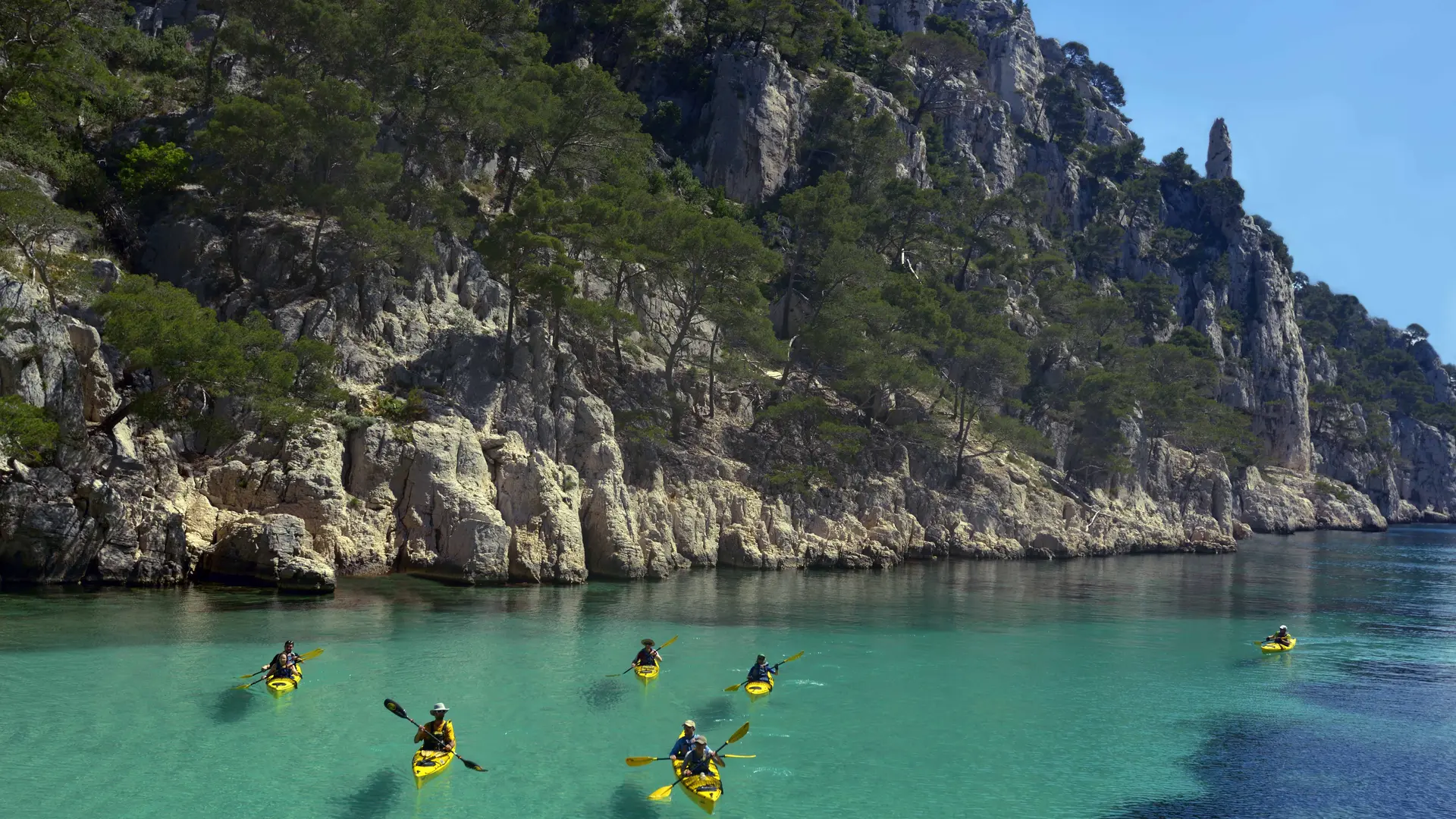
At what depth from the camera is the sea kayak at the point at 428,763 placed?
1888 centimetres

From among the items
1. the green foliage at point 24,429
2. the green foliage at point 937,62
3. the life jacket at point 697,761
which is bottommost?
the life jacket at point 697,761

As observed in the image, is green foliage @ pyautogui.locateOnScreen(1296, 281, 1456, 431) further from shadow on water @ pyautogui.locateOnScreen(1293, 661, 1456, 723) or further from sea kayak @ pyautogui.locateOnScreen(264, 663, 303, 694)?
sea kayak @ pyautogui.locateOnScreen(264, 663, 303, 694)

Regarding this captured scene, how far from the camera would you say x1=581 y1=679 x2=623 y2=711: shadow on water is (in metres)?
24.4

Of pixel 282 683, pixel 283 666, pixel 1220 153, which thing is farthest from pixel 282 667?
pixel 1220 153

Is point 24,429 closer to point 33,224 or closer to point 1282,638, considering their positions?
point 33,224

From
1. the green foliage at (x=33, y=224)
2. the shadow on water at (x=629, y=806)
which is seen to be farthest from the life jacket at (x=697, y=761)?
the green foliage at (x=33, y=224)

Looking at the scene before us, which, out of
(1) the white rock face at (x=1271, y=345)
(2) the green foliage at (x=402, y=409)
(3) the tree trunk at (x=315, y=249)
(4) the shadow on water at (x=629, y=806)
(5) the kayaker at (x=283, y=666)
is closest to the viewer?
(4) the shadow on water at (x=629, y=806)

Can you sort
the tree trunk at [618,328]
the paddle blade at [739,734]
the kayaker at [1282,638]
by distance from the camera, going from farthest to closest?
the tree trunk at [618,328] → the kayaker at [1282,638] → the paddle blade at [739,734]

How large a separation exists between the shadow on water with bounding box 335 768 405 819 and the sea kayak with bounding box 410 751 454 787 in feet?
1.12

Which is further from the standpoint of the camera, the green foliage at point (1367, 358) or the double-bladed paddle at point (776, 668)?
the green foliage at point (1367, 358)

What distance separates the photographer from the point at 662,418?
5181 centimetres

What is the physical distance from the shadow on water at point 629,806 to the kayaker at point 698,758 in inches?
37.3

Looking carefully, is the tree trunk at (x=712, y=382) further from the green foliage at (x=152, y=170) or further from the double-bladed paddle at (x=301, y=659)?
the double-bladed paddle at (x=301, y=659)

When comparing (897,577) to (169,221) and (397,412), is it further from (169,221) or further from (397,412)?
(169,221)
